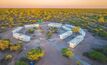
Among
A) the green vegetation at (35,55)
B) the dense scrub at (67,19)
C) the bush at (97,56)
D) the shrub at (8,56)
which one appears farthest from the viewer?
the dense scrub at (67,19)

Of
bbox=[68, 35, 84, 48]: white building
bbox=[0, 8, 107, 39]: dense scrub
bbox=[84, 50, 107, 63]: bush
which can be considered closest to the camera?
bbox=[84, 50, 107, 63]: bush

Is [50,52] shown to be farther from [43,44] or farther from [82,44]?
[82,44]

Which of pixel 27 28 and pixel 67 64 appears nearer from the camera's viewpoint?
pixel 67 64

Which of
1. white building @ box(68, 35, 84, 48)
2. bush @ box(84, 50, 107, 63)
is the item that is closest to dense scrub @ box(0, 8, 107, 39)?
white building @ box(68, 35, 84, 48)

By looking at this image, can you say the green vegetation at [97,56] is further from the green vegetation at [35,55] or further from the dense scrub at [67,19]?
the dense scrub at [67,19]

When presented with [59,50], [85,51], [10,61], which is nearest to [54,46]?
[59,50]

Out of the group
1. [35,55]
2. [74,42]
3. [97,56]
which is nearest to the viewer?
[35,55]

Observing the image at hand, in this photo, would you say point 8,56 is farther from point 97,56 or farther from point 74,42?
point 97,56

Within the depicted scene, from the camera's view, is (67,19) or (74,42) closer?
(74,42)

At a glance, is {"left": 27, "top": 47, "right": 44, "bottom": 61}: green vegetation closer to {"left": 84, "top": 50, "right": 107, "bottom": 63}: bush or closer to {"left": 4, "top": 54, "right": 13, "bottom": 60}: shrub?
{"left": 4, "top": 54, "right": 13, "bottom": 60}: shrub

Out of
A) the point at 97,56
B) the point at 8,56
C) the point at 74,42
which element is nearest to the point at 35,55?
the point at 8,56

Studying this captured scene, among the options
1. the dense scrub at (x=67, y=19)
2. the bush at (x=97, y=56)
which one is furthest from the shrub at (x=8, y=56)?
the dense scrub at (x=67, y=19)
